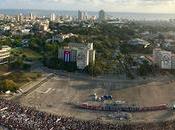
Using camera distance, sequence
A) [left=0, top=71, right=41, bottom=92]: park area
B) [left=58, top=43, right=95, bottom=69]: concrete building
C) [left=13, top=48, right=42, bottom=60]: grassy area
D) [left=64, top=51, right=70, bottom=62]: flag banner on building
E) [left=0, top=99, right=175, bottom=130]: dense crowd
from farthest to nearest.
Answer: [left=13, top=48, right=42, bottom=60]: grassy area < [left=64, top=51, right=70, bottom=62]: flag banner on building < [left=58, top=43, right=95, bottom=69]: concrete building < [left=0, top=71, right=41, bottom=92]: park area < [left=0, top=99, right=175, bottom=130]: dense crowd

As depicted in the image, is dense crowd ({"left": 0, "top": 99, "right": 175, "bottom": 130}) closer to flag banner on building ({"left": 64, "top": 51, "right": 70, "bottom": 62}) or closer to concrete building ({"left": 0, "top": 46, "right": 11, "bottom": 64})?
flag banner on building ({"left": 64, "top": 51, "right": 70, "bottom": 62})

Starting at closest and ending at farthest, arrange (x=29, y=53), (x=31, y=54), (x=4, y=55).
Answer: (x=4, y=55), (x=31, y=54), (x=29, y=53)

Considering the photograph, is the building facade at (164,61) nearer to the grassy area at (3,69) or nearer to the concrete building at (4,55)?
the grassy area at (3,69)

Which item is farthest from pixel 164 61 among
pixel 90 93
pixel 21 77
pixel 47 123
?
pixel 47 123

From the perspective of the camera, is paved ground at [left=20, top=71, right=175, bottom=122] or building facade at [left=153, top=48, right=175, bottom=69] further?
building facade at [left=153, top=48, right=175, bottom=69]

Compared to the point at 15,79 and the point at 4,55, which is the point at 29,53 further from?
the point at 15,79

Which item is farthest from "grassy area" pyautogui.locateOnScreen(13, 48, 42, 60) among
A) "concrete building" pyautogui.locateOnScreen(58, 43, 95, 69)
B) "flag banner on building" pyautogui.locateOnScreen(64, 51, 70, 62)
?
"flag banner on building" pyautogui.locateOnScreen(64, 51, 70, 62)
